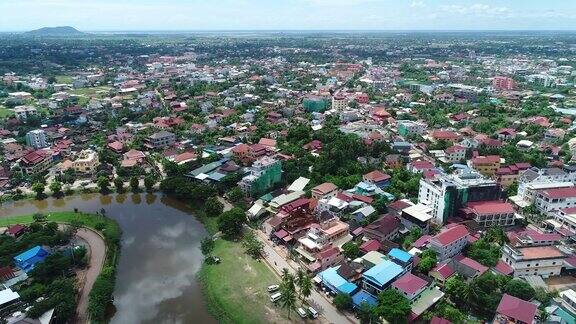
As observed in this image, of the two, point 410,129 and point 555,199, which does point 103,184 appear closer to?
point 410,129

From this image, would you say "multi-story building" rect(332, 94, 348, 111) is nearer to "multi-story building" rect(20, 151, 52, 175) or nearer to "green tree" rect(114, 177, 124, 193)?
"green tree" rect(114, 177, 124, 193)

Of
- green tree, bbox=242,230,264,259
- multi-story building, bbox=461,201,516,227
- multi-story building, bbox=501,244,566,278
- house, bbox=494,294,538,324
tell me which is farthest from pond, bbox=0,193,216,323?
multi-story building, bbox=461,201,516,227

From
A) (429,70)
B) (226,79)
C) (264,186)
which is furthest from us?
(429,70)

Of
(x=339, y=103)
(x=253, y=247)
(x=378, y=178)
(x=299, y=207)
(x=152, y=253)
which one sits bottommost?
→ (x=152, y=253)

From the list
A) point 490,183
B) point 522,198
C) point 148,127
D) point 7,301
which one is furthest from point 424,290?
point 148,127

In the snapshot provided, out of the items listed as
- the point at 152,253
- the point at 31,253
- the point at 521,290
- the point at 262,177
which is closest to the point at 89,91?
the point at 262,177

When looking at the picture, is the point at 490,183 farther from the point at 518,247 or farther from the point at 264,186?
the point at 264,186
